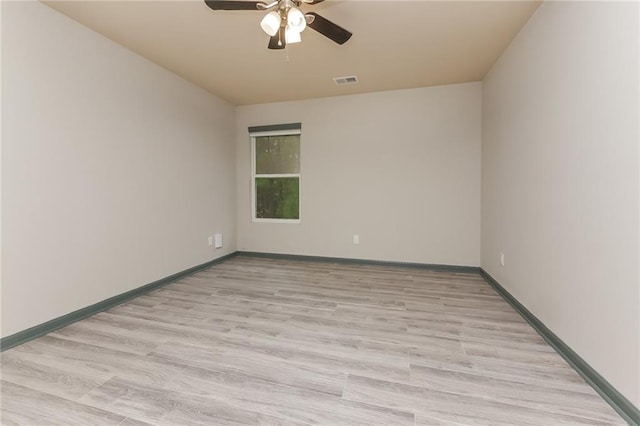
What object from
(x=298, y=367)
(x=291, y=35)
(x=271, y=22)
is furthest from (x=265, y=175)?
(x=298, y=367)

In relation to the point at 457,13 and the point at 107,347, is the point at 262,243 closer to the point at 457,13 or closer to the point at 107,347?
the point at 107,347

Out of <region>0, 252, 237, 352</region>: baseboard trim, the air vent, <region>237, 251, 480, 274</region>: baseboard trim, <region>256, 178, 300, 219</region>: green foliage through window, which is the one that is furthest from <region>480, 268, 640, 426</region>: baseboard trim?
<region>0, 252, 237, 352</region>: baseboard trim

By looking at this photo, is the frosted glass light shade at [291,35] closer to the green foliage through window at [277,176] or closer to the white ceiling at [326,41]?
the white ceiling at [326,41]

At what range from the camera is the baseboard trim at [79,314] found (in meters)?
1.92

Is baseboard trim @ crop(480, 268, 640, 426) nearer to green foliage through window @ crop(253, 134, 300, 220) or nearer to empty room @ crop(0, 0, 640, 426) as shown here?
empty room @ crop(0, 0, 640, 426)

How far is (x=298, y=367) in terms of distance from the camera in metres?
1.68

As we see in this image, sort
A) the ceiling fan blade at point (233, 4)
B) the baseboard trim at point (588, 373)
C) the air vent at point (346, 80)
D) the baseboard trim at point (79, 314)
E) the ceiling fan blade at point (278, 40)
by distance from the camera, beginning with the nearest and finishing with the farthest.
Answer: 1. the baseboard trim at point (588, 373)
2. the ceiling fan blade at point (233, 4)
3. the baseboard trim at point (79, 314)
4. the ceiling fan blade at point (278, 40)
5. the air vent at point (346, 80)

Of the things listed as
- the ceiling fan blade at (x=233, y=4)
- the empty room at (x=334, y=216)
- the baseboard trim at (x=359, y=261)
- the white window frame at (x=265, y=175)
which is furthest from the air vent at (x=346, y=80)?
the baseboard trim at (x=359, y=261)

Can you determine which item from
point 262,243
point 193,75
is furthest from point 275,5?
point 262,243

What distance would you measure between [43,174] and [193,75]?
1969mm

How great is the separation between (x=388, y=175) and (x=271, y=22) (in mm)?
2621

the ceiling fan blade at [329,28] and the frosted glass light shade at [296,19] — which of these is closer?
the frosted glass light shade at [296,19]

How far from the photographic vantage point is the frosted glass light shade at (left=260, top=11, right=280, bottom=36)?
1.82 m

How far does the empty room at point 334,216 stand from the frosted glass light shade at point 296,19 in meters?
0.02
